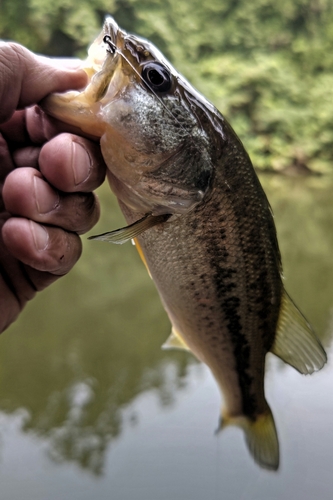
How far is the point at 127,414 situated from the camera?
304 cm

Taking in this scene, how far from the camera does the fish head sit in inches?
40.8

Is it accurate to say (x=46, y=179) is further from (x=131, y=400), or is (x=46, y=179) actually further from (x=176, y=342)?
(x=131, y=400)

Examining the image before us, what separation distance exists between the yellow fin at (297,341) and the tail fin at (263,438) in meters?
0.27

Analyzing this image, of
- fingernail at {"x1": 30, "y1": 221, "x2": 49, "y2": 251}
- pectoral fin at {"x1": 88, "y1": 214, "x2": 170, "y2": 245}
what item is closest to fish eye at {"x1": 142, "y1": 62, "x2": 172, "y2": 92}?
pectoral fin at {"x1": 88, "y1": 214, "x2": 170, "y2": 245}

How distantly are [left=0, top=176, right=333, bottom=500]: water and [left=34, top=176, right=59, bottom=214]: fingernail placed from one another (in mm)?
1873

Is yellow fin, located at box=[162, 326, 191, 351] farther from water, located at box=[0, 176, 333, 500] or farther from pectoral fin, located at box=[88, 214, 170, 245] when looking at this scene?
water, located at box=[0, 176, 333, 500]

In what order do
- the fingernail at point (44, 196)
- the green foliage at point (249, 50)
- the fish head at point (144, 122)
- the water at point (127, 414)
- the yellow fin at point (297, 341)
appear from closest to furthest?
the fish head at point (144, 122), the fingernail at point (44, 196), the yellow fin at point (297, 341), the water at point (127, 414), the green foliage at point (249, 50)

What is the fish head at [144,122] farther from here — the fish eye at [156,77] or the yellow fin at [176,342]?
the yellow fin at [176,342]

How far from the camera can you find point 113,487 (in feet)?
8.18

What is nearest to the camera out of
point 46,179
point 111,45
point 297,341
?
point 111,45

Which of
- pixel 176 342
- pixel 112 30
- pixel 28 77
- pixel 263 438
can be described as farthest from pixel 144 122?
pixel 263 438

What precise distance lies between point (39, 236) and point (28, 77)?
410mm

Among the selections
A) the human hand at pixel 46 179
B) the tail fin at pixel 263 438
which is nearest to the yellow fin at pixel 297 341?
the tail fin at pixel 263 438

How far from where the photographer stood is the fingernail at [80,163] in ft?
3.56
